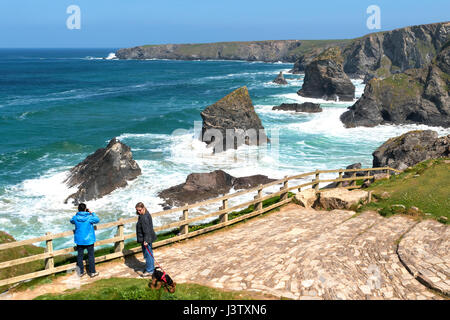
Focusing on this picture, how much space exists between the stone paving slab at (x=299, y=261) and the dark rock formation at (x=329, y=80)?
243 ft

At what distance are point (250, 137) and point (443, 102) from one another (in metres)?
31.2

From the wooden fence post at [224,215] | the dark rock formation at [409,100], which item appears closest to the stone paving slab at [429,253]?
the wooden fence post at [224,215]

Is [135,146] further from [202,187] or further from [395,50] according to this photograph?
[395,50]

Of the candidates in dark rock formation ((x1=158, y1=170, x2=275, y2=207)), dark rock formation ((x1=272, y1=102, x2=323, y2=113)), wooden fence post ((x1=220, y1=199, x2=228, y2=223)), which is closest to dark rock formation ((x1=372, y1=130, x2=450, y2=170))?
dark rock formation ((x1=158, y1=170, x2=275, y2=207))

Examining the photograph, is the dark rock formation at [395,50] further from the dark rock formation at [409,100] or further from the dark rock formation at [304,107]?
the dark rock formation at [409,100]

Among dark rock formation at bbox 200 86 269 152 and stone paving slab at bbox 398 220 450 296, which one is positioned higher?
dark rock formation at bbox 200 86 269 152

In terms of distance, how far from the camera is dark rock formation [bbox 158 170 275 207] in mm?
28219

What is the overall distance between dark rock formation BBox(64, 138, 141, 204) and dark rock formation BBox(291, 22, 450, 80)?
109838mm

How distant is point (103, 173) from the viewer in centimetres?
3122

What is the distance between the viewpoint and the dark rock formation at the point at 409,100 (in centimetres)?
5731

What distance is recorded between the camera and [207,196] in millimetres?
28750

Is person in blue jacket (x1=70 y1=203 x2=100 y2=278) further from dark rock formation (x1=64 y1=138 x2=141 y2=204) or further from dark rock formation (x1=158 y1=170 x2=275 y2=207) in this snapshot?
dark rock formation (x1=64 y1=138 x2=141 y2=204)
